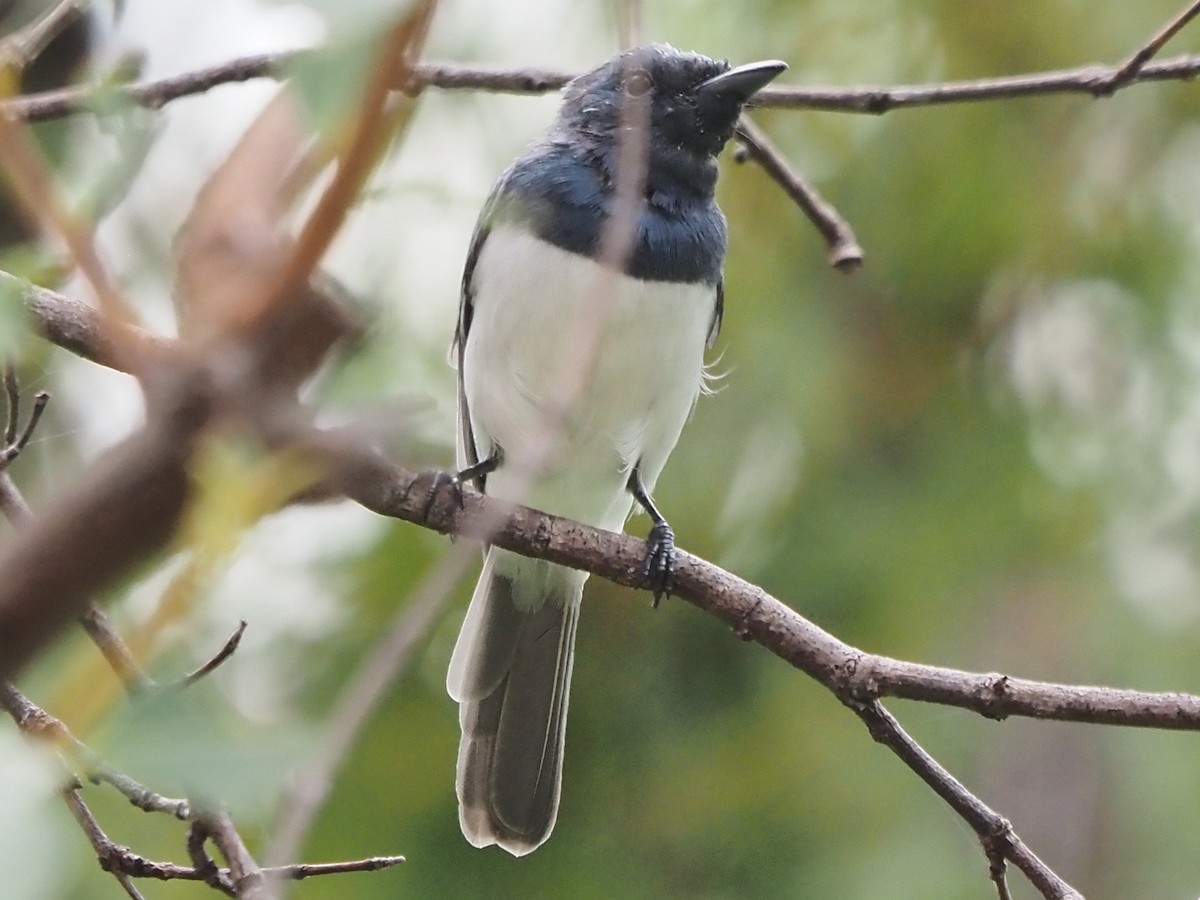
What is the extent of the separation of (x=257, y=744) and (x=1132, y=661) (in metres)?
4.75

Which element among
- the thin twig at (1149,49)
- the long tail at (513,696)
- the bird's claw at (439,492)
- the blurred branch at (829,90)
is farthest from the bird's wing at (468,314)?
the thin twig at (1149,49)

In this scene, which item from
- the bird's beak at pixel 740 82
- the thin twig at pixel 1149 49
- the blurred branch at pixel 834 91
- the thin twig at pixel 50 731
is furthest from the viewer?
the bird's beak at pixel 740 82

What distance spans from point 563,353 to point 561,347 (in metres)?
0.21

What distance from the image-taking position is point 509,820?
339 centimetres

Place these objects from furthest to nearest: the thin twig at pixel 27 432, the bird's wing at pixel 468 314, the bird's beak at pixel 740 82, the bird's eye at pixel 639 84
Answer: the bird's wing at pixel 468 314
the bird's beak at pixel 740 82
the bird's eye at pixel 639 84
the thin twig at pixel 27 432

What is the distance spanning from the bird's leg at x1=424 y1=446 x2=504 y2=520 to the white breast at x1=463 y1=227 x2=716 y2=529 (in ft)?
0.16

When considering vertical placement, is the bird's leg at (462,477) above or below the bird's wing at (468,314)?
below

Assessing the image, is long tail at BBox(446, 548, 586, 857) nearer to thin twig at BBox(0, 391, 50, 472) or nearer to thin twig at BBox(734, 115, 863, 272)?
thin twig at BBox(734, 115, 863, 272)

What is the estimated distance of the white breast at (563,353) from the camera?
3346 millimetres

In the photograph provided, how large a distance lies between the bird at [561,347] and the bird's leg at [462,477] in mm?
12

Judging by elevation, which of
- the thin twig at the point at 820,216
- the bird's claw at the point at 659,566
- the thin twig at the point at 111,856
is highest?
the thin twig at the point at 820,216

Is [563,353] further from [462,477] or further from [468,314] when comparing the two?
[468,314]

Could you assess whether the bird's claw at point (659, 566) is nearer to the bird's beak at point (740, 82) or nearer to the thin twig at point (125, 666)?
the bird's beak at point (740, 82)

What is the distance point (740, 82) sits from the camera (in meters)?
3.36
